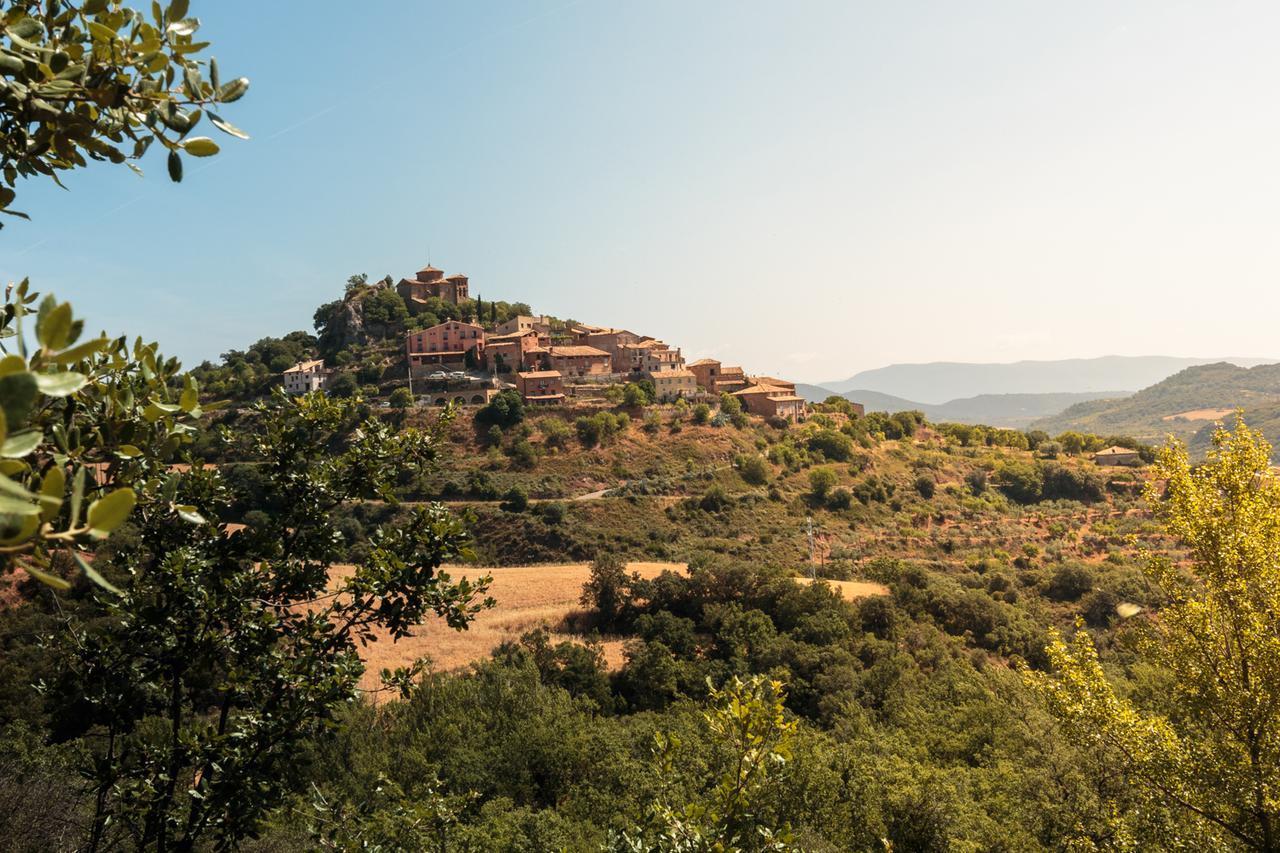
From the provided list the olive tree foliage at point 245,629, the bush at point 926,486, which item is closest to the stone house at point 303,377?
the bush at point 926,486

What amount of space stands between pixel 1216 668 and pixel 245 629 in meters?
9.92

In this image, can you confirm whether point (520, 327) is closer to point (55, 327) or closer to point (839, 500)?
point (839, 500)

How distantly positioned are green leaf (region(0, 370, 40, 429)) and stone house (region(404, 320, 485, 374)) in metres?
60.4

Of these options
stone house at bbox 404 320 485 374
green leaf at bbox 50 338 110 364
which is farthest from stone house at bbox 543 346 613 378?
green leaf at bbox 50 338 110 364

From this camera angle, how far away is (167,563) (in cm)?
400

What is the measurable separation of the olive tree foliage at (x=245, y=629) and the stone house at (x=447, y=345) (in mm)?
56832

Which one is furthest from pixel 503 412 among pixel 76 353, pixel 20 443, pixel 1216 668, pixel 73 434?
pixel 20 443

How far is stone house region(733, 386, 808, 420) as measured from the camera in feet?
198

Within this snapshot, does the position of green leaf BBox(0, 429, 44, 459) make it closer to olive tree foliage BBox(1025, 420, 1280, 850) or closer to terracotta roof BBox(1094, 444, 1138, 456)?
olive tree foliage BBox(1025, 420, 1280, 850)

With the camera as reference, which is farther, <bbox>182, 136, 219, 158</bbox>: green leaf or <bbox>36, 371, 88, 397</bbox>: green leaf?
<bbox>182, 136, 219, 158</bbox>: green leaf

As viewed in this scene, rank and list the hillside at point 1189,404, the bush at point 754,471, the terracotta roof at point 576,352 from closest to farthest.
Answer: the bush at point 754,471 < the terracotta roof at point 576,352 < the hillside at point 1189,404

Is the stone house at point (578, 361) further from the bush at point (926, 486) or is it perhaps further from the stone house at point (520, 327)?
the bush at point (926, 486)

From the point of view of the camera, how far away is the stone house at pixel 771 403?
6038 centimetres

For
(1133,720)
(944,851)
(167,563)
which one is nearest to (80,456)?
(167,563)
